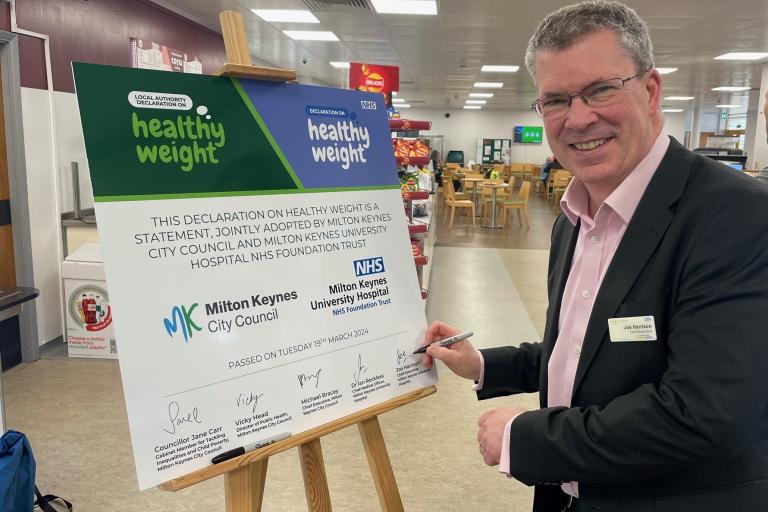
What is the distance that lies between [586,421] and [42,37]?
195 inches

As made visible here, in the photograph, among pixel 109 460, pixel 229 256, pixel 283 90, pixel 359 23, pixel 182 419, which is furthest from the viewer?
pixel 359 23

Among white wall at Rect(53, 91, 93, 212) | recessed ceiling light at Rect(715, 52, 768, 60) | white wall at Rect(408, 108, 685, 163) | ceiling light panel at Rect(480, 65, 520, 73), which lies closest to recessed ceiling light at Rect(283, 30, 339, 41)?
ceiling light panel at Rect(480, 65, 520, 73)

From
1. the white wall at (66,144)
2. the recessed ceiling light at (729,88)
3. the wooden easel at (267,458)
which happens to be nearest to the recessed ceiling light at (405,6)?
the white wall at (66,144)

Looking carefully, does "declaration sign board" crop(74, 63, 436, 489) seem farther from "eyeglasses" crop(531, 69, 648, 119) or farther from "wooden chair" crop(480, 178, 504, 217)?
"wooden chair" crop(480, 178, 504, 217)

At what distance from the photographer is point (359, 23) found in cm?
723

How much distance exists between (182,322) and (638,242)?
0.92 metres

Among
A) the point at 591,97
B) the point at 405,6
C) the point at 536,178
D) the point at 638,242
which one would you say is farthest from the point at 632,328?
the point at 536,178

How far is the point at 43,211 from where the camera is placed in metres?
4.50

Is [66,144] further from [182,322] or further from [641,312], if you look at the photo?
[641,312]

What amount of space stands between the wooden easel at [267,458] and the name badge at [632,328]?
67 cm

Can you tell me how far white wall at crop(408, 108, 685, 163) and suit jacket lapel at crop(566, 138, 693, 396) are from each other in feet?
78.1

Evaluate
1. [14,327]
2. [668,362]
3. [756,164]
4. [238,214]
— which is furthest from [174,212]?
[756,164]

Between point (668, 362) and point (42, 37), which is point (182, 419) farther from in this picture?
point (42, 37)
